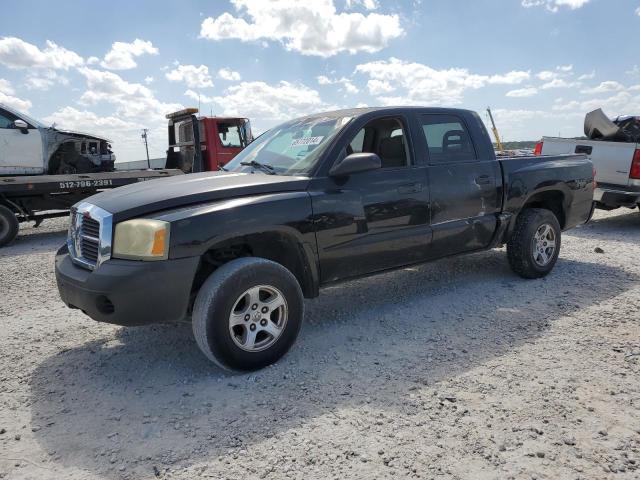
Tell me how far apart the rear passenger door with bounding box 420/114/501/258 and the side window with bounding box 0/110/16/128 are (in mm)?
9756

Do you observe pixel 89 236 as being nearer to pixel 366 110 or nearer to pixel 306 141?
pixel 306 141

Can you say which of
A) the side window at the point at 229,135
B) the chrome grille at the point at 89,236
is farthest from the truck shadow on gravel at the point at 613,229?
the side window at the point at 229,135

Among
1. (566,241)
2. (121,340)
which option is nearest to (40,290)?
(121,340)

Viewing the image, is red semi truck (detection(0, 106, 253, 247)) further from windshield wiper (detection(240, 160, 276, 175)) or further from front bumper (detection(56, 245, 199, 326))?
front bumper (detection(56, 245, 199, 326))

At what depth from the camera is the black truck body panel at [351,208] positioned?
313cm

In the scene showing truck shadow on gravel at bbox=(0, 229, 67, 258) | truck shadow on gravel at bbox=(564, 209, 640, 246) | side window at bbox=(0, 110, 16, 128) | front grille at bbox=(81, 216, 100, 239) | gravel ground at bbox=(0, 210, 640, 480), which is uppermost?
side window at bbox=(0, 110, 16, 128)

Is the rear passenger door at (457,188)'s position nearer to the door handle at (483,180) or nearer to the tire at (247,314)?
the door handle at (483,180)

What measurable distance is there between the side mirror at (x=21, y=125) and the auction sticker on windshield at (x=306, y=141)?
354 inches

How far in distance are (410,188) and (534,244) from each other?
74.5 inches

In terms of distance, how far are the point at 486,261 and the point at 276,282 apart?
145 inches

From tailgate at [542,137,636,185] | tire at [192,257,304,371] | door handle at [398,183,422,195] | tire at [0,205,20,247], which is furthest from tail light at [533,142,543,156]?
tire at [0,205,20,247]

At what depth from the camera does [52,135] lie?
11.1m

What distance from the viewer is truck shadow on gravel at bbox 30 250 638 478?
2.62 meters

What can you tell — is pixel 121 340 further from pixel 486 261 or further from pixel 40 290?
pixel 486 261
